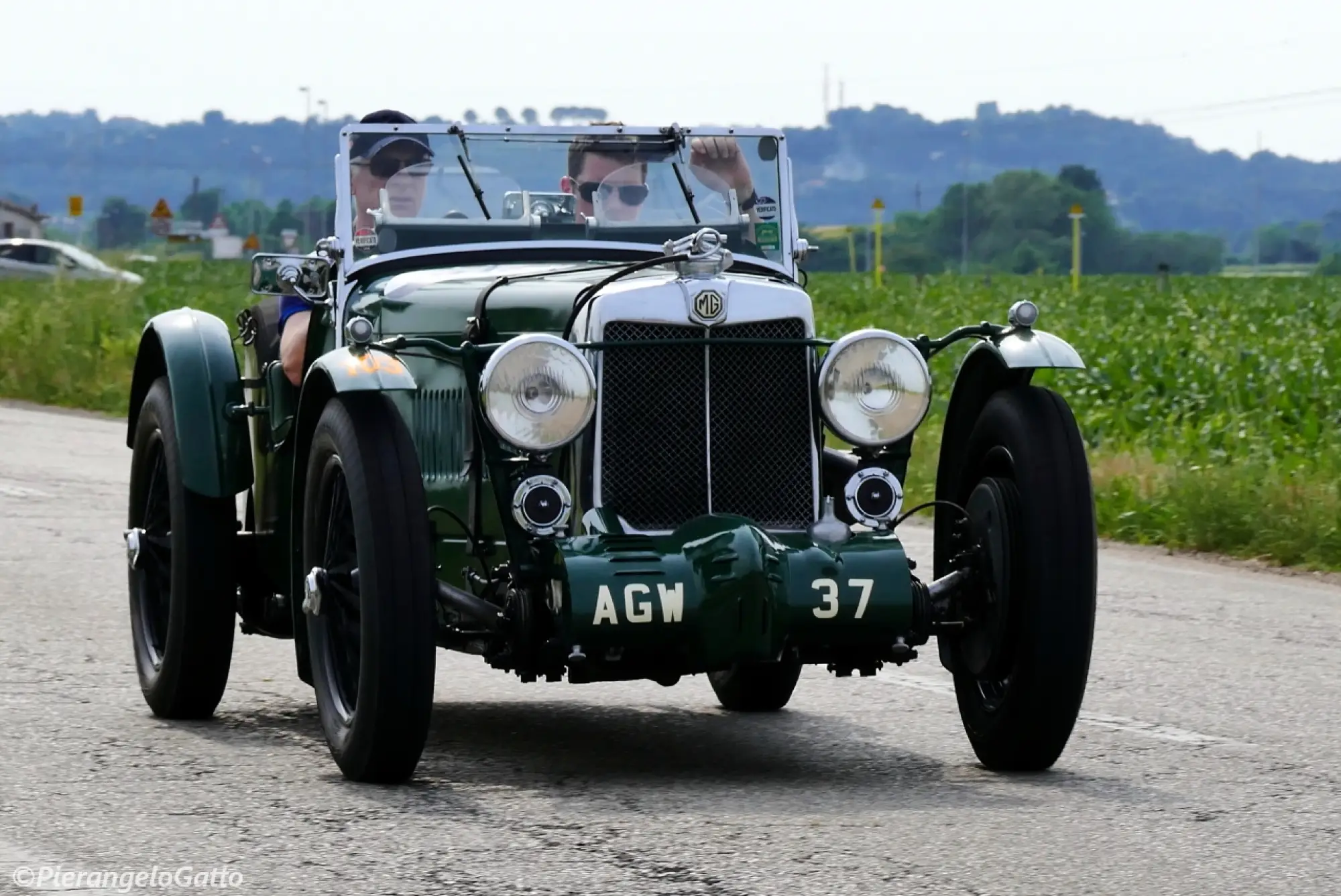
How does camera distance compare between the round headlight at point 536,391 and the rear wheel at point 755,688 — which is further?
the rear wheel at point 755,688

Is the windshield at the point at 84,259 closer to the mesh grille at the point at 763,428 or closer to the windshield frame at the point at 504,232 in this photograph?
the windshield frame at the point at 504,232

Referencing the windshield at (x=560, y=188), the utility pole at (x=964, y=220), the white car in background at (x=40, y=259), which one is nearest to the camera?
the windshield at (x=560, y=188)

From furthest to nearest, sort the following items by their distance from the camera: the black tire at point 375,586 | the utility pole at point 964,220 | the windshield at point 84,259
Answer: the utility pole at point 964,220 < the windshield at point 84,259 < the black tire at point 375,586

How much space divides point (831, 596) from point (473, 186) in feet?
7.78

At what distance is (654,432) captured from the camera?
637 cm

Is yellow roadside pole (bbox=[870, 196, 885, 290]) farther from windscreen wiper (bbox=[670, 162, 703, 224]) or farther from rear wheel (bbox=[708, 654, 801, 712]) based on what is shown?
rear wheel (bbox=[708, 654, 801, 712])

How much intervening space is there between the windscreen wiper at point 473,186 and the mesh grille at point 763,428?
1.54m

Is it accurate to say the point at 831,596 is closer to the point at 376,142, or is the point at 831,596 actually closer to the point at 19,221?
the point at 376,142

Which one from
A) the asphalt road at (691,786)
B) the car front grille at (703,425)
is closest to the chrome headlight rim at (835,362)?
the car front grille at (703,425)

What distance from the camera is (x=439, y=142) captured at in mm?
7801

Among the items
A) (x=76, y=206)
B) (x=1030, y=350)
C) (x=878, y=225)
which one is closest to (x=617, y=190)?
(x=1030, y=350)

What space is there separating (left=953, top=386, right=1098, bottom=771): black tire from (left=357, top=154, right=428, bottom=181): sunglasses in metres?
2.22

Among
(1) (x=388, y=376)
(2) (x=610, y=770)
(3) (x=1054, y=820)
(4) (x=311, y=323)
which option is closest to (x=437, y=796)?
(2) (x=610, y=770)

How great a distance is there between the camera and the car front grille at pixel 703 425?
6320 mm
